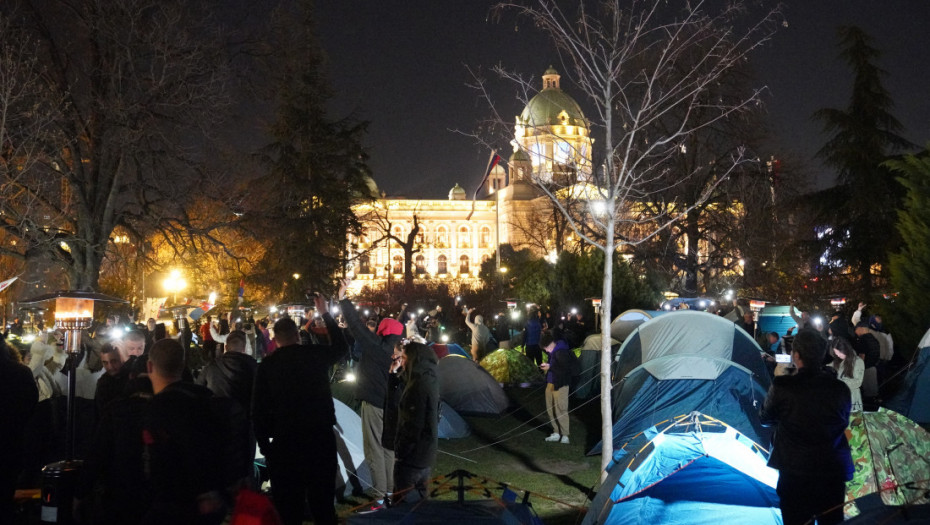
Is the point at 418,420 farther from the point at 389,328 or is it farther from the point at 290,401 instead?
the point at 389,328

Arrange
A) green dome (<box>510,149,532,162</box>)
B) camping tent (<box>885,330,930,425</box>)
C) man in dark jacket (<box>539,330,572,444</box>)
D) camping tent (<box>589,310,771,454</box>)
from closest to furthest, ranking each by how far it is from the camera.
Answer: camping tent (<box>589,310,771,454</box>), green dome (<box>510,149,532,162</box>), man in dark jacket (<box>539,330,572,444</box>), camping tent (<box>885,330,930,425</box>)

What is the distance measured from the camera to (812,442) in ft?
16.9

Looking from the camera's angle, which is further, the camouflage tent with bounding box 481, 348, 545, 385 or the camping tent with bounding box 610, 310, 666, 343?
the camping tent with bounding box 610, 310, 666, 343

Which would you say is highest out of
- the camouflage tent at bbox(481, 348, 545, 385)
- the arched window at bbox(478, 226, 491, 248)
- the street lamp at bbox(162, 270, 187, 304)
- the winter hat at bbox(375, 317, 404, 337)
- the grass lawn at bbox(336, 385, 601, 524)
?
the arched window at bbox(478, 226, 491, 248)

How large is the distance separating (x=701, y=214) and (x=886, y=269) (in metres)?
6.67

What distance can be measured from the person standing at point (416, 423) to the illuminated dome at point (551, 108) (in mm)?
4227

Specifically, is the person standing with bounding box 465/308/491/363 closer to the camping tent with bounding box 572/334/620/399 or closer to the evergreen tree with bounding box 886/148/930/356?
the camping tent with bounding box 572/334/620/399

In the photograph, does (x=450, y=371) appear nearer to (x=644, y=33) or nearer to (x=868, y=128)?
(x=644, y=33)

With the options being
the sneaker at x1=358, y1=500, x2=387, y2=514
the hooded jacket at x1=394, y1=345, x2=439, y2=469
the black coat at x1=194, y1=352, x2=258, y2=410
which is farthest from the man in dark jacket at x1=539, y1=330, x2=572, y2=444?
the black coat at x1=194, y1=352, x2=258, y2=410

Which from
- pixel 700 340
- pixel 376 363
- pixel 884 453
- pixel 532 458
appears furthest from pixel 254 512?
pixel 700 340

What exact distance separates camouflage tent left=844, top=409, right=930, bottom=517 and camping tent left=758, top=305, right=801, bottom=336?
17560 mm

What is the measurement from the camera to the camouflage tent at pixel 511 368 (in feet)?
60.1

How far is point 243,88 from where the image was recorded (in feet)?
59.8

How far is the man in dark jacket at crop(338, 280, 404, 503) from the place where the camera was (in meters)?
8.05
